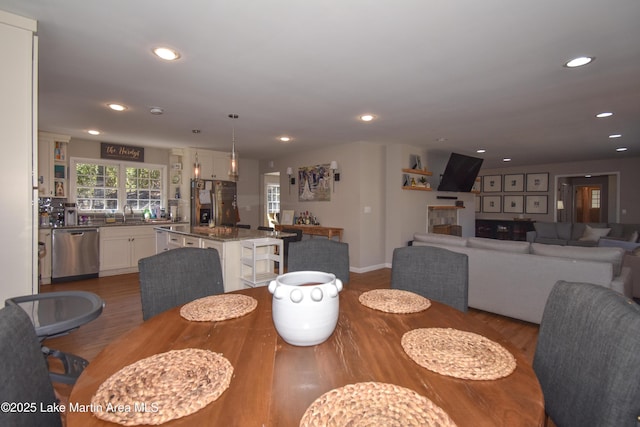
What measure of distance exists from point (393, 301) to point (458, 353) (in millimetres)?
515

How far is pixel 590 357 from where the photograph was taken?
3.05ft

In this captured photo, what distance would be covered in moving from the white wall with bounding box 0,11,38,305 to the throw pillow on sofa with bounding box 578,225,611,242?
327 inches

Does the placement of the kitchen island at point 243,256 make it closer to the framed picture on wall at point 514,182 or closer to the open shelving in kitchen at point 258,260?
the open shelving in kitchen at point 258,260

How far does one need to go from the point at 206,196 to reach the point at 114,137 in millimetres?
1787

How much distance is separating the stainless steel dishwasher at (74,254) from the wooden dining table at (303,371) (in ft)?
15.3

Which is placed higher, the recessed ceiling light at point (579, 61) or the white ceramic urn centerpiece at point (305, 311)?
the recessed ceiling light at point (579, 61)

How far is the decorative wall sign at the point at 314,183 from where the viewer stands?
20.0 ft

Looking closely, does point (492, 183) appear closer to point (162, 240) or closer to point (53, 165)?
point (162, 240)

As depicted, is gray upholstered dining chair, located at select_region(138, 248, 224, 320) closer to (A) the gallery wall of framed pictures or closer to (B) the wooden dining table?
(B) the wooden dining table

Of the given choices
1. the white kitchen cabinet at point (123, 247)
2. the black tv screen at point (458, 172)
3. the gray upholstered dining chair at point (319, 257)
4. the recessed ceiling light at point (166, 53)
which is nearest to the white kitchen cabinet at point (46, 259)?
the white kitchen cabinet at point (123, 247)

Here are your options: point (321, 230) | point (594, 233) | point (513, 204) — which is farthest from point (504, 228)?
point (321, 230)

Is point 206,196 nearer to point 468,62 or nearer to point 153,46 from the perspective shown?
point 153,46

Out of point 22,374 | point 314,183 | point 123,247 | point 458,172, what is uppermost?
point 458,172

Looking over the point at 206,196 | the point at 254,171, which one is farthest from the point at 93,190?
the point at 254,171
